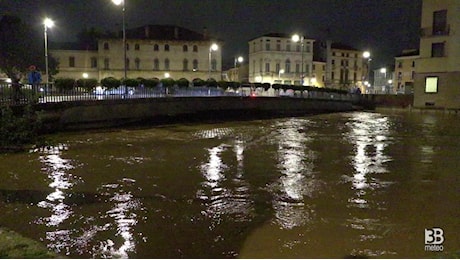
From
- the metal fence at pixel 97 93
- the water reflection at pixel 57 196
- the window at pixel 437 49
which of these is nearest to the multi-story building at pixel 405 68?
the window at pixel 437 49

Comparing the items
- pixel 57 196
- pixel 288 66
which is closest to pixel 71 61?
pixel 288 66

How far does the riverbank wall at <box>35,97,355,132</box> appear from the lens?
2692 cm

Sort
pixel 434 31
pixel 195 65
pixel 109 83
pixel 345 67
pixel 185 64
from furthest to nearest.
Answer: pixel 345 67, pixel 195 65, pixel 185 64, pixel 434 31, pixel 109 83

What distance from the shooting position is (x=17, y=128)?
19.6m

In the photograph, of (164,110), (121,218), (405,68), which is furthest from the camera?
(405,68)

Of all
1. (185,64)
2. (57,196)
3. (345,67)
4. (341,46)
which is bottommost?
(57,196)

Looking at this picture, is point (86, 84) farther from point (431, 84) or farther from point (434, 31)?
point (434, 31)

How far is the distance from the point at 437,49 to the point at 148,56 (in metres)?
52.6

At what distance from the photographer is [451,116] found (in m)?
43.2

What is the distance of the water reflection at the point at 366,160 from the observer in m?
11.9

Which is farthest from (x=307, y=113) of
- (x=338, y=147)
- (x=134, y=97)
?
(x=338, y=147)

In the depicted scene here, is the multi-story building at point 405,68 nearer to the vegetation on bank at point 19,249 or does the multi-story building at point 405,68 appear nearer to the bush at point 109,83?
the bush at point 109,83

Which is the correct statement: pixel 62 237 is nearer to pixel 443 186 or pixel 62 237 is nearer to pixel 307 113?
pixel 443 186

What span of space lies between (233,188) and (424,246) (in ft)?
18.3
